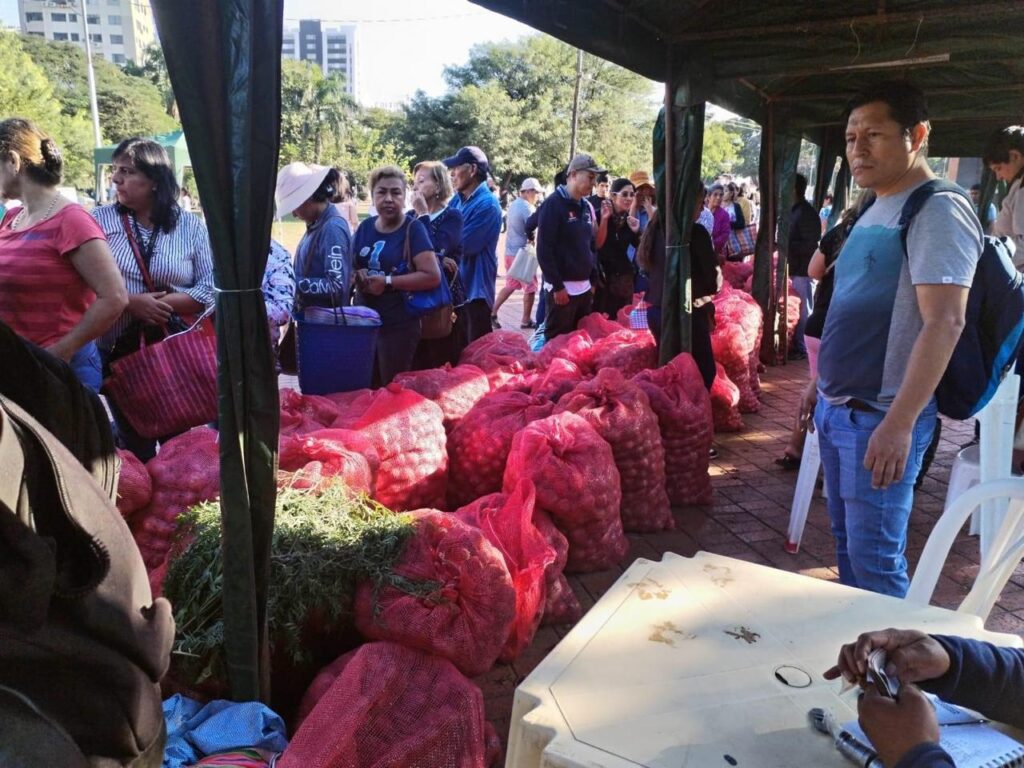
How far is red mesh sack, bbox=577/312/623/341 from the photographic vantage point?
5414 millimetres

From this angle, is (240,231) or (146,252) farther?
(146,252)

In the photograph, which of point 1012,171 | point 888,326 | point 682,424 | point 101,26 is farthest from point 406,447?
point 101,26

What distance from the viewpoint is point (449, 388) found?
144 inches

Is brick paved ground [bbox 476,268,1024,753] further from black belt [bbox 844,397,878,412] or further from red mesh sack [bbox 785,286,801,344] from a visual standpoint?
red mesh sack [bbox 785,286,801,344]

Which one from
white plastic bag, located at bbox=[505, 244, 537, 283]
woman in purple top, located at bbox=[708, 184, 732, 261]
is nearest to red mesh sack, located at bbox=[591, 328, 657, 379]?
white plastic bag, located at bbox=[505, 244, 537, 283]

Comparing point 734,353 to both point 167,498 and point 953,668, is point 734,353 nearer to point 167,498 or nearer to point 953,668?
point 167,498

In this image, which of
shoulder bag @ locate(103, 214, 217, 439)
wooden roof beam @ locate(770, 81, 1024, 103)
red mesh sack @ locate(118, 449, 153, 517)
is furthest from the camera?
wooden roof beam @ locate(770, 81, 1024, 103)

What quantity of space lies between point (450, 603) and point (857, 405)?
4.22 ft

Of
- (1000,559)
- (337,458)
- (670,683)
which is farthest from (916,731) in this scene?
(337,458)

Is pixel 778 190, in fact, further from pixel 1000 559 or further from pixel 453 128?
pixel 453 128

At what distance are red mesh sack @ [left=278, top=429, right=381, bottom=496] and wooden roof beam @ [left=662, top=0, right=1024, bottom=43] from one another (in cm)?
288

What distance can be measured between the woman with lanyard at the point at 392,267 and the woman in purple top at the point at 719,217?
511cm

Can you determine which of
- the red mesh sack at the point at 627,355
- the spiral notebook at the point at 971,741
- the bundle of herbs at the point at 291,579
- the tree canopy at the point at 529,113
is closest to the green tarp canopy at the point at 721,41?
the red mesh sack at the point at 627,355

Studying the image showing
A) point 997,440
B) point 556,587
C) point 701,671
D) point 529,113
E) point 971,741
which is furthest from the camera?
point 529,113
